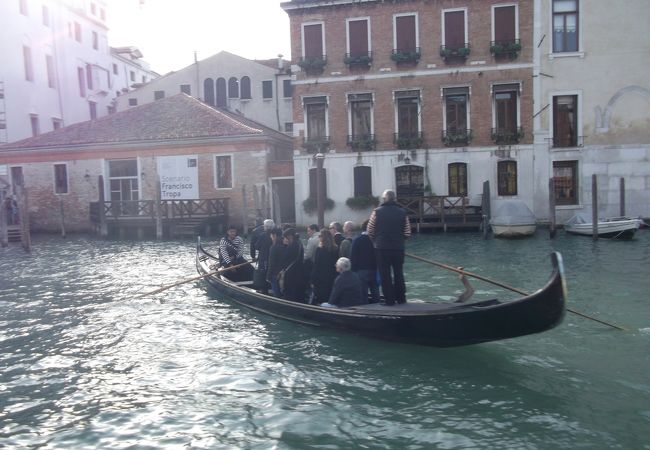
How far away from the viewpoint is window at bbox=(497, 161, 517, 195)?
19172 mm

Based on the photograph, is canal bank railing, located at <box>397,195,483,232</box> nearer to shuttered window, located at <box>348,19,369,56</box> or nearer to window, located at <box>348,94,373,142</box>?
window, located at <box>348,94,373,142</box>

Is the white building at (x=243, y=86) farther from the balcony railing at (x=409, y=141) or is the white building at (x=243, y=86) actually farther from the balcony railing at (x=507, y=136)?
the balcony railing at (x=507, y=136)

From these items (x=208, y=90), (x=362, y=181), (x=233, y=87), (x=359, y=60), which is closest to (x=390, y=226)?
(x=362, y=181)

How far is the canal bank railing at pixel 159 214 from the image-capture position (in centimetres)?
2045

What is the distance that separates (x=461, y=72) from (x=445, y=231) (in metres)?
5.27

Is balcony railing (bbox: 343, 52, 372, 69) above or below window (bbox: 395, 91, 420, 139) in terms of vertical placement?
above

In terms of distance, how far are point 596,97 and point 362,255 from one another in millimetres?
14757

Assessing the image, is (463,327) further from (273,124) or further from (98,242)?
(273,124)

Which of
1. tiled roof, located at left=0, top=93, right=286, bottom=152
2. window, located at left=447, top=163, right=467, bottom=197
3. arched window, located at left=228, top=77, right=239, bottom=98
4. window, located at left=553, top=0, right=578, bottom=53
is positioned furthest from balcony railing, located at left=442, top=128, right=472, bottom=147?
arched window, located at left=228, top=77, right=239, bottom=98

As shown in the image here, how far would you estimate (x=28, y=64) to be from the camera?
1033 inches

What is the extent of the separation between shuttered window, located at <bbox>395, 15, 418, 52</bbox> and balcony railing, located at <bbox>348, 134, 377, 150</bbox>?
3.07 metres

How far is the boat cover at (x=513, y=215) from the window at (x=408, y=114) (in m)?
4.24

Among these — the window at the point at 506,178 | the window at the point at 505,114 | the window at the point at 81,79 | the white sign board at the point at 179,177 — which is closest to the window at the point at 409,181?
the window at the point at 506,178

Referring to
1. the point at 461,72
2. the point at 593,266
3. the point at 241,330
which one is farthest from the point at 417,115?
the point at 241,330
